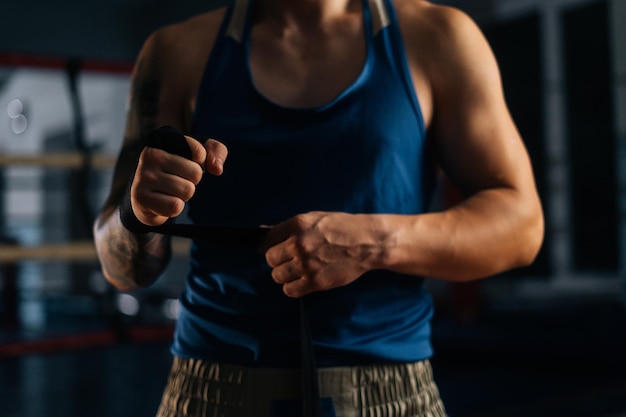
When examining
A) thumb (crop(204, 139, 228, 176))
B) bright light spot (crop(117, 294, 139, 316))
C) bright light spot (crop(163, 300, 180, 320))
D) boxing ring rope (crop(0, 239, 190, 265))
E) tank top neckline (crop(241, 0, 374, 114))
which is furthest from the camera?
bright light spot (crop(117, 294, 139, 316))

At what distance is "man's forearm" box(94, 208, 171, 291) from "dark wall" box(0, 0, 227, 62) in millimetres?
4820

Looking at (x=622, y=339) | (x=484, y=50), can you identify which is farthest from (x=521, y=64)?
(x=484, y=50)

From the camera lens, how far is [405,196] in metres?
0.72

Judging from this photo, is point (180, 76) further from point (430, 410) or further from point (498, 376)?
point (498, 376)

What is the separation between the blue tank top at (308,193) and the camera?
0.69 metres

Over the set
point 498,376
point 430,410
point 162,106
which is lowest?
point 498,376

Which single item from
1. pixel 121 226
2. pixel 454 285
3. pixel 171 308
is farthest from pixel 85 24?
pixel 121 226

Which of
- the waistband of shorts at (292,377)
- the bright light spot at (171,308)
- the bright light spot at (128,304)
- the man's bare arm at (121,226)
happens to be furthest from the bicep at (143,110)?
the bright light spot at (128,304)

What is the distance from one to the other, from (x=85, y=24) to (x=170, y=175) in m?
5.80

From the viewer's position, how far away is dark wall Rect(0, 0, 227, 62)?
18.3ft

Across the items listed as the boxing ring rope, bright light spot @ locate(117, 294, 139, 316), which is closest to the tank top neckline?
the boxing ring rope

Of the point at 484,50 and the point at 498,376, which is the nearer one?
the point at 484,50

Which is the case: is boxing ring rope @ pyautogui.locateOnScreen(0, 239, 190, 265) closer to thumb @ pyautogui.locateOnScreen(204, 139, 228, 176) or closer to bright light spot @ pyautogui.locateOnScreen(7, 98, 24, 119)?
thumb @ pyautogui.locateOnScreen(204, 139, 228, 176)

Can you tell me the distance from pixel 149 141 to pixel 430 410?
398mm
